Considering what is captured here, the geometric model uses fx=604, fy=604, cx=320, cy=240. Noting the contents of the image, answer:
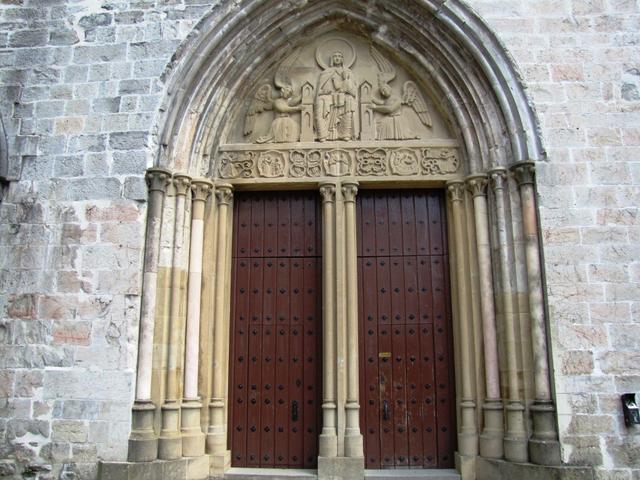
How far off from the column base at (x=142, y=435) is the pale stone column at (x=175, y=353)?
0.32ft

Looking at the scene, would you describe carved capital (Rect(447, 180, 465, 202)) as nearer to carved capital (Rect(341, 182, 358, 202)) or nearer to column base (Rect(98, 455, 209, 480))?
carved capital (Rect(341, 182, 358, 202))

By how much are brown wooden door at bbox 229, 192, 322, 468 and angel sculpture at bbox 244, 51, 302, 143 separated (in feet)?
2.10

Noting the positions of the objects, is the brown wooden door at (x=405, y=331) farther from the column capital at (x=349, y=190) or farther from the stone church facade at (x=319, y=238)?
the column capital at (x=349, y=190)

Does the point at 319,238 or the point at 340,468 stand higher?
the point at 319,238

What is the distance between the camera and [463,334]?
6023mm

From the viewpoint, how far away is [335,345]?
6051mm

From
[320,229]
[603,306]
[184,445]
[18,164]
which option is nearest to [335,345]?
[320,229]

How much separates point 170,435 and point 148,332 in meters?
0.96

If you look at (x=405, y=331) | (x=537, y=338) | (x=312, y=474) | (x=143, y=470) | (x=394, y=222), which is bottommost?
(x=312, y=474)

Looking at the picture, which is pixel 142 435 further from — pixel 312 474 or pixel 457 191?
pixel 457 191

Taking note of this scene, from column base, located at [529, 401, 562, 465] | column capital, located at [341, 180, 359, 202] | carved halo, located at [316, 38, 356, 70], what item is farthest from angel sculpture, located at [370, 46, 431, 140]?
column base, located at [529, 401, 562, 465]

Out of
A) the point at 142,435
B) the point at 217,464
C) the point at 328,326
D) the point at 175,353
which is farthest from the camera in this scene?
the point at 328,326

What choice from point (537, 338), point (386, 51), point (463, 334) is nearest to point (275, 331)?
point (463, 334)

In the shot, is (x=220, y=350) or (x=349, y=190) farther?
(x=349, y=190)
